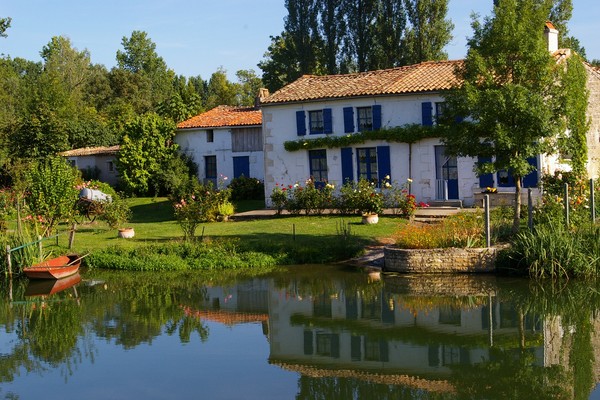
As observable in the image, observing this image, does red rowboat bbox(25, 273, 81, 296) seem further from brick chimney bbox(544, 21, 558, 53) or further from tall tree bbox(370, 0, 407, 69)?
tall tree bbox(370, 0, 407, 69)

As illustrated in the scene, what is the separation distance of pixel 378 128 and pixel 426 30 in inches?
711

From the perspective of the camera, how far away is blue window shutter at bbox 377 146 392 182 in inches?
1217

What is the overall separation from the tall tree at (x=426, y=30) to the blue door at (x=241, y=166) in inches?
552

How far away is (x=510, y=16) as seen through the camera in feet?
66.0

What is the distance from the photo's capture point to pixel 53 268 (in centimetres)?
2084

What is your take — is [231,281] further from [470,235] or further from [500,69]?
[500,69]

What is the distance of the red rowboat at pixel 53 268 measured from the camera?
20.9 m

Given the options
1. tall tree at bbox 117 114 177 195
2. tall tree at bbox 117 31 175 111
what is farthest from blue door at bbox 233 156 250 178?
tall tree at bbox 117 31 175 111

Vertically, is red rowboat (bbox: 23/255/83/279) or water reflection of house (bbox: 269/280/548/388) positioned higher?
red rowboat (bbox: 23/255/83/279)

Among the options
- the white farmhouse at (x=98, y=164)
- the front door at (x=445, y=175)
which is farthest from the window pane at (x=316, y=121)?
the white farmhouse at (x=98, y=164)

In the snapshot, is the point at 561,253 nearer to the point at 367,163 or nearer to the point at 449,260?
the point at 449,260

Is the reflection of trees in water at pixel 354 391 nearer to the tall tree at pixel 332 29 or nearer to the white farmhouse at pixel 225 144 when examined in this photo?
the white farmhouse at pixel 225 144

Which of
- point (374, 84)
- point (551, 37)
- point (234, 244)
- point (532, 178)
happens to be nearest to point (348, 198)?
point (374, 84)

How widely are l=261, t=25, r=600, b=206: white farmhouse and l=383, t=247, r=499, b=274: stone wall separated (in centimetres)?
→ 821
